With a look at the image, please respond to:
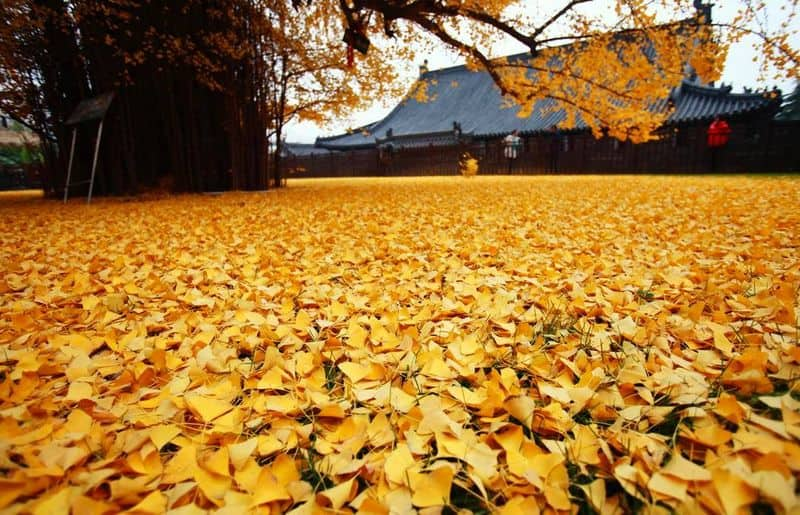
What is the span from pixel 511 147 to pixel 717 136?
599 centimetres

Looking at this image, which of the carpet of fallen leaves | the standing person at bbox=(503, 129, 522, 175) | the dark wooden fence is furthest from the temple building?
the carpet of fallen leaves

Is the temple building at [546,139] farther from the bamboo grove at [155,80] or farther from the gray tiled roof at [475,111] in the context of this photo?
the bamboo grove at [155,80]

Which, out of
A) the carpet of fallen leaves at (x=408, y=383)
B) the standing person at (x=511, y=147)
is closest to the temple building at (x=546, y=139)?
the standing person at (x=511, y=147)

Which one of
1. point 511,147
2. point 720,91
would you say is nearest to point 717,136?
point 720,91

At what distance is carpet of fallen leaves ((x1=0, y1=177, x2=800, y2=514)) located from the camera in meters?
0.61

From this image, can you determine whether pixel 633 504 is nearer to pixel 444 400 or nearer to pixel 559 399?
pixel 559 399

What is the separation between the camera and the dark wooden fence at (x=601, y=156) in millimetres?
9516

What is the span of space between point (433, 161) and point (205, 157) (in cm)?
1166

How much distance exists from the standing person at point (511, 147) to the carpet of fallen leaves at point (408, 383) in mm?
12842

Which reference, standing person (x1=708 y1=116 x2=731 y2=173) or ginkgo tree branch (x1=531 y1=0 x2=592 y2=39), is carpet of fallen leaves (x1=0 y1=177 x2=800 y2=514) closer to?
ginkgo tree branch (x1=531 y1=0 x2=592 y2=39)

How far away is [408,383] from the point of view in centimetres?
91

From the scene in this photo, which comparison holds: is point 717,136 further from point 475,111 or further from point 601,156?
point 475,111

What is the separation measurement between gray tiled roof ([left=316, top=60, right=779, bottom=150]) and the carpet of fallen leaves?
37.8 ft

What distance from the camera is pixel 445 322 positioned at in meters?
1.29
